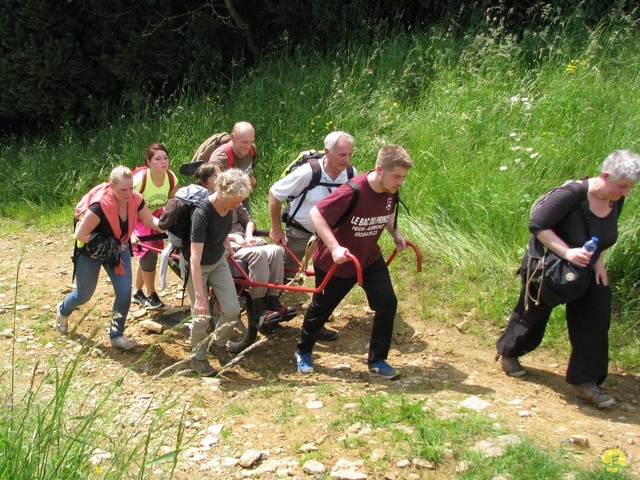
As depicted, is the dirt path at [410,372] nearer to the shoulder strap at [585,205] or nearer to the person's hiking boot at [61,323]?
the person's hiking boot at [61,323]

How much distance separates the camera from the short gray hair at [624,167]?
464 cm

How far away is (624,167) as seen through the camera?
4648 millimetres

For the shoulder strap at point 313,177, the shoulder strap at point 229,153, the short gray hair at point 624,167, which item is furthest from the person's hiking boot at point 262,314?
the short gray hair at point 624,167

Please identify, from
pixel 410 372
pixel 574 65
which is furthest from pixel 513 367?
pixel 574 65

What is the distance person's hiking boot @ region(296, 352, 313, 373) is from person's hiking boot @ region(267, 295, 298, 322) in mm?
391

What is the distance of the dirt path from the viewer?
488 centimetres

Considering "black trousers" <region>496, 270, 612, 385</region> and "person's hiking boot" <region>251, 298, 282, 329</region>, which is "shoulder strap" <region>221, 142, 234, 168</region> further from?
"black trousers" <region>496, 270, 612, 385</region>

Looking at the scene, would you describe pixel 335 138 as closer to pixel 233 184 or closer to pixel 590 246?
pixel 233 184

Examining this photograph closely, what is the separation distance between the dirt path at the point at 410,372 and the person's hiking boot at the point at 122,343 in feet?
0.24

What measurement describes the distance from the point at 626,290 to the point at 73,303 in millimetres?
4732

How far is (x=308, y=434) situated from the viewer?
480 cm

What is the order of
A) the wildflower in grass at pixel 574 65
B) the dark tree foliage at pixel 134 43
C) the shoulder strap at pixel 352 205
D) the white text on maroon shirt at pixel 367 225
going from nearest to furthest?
1. the shoulder strap at pixel 352 205
2. the white text on maroon shirt at pixel 367 225
3. the wildflower in grass at pixel 574 65
4. the dark tree foliage at pixel 134 43

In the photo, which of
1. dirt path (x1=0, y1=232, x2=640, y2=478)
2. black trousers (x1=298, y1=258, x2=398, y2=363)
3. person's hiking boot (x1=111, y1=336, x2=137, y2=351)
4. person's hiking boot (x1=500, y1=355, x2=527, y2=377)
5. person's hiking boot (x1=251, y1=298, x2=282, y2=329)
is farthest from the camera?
person's hiking boot (x1=111, y1=336, x2=137, y2=351)

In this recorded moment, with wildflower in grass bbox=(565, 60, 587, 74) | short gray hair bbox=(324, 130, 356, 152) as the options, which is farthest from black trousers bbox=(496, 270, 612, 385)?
wildflower in grass bbox=(565, 60, 587, 74)
